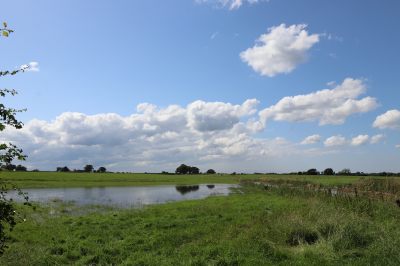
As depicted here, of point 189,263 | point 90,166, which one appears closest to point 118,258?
point 189,263

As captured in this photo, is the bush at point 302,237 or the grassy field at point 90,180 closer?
the bush at point 302,237

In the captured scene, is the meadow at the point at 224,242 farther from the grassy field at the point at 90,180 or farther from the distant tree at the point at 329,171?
the distant tree at the point at 329,171

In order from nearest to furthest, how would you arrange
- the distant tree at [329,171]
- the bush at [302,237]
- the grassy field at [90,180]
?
the bush at [302,237], the grassy field at [90,180], the distant tree at [329,171]

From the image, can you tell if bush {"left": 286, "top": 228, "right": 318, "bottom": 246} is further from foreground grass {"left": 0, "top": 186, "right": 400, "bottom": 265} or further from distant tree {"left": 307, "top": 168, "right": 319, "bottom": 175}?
distant tree {"left": 307, "top": 168, "right": 319, "bottom": 175}

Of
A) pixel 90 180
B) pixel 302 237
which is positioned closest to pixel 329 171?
pixel 90 180

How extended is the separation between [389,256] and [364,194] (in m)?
16.2

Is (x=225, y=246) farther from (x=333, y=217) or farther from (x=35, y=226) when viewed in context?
(x=35, y=226)

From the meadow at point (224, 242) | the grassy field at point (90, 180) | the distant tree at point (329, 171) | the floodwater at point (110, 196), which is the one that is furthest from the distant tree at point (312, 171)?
the meadow at point (224, 242)

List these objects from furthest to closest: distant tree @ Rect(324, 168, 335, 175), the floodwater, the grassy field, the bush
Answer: distant tree @ Rect(324, 168, 335, 175) < the grassy field < the floodwater < the bush

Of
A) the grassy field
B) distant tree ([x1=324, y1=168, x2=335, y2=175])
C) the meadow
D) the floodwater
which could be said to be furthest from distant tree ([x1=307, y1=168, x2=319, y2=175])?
the meadow

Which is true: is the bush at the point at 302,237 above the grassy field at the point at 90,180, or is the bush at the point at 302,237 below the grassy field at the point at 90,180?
below

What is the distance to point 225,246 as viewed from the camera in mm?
14359

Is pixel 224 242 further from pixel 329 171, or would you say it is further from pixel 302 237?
Answer: pixel 329 171

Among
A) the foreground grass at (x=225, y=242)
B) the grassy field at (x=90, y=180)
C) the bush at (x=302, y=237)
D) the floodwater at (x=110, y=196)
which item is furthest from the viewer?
the grassy field at (x=90, y=180)
